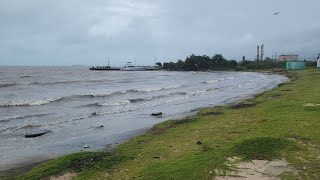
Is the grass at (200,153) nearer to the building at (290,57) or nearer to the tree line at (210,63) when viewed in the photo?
the tree line at (210,63)

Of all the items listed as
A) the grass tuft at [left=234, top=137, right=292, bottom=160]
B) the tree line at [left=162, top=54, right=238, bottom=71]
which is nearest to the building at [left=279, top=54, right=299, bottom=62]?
the tree line at [left=162, top=54, right=238, bottom=71]

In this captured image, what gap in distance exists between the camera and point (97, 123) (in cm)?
2369

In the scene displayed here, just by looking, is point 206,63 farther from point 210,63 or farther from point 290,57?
point 290,57

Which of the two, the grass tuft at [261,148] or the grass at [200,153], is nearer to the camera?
the grass at [200,153]

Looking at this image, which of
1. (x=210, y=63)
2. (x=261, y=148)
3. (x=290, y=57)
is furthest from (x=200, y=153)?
(x=290, y=57)

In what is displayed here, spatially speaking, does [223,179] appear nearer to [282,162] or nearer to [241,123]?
[282,162]

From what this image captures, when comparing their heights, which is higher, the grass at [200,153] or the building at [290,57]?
the building at [290,57]

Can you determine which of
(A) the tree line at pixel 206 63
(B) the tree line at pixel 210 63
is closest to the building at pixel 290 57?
(B) the tree line at pixel 210 63

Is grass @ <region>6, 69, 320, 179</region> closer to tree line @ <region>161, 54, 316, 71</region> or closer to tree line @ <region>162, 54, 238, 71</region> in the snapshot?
tree line @ <region>161, 54, 316, 71</region>

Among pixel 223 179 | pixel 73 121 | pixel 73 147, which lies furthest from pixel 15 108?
pixel 223 179

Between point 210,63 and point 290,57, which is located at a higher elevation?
point 290,57

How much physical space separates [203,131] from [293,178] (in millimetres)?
7323

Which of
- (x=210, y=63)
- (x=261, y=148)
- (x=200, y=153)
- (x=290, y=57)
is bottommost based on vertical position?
(x=200, y=153)

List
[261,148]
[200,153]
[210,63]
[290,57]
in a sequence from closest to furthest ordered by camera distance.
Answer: [261,148] < [200,153] < [290,57] < [210,63]
